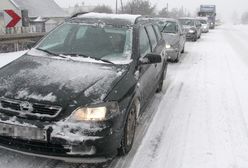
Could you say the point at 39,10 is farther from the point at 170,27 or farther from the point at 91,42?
the point at 91,42

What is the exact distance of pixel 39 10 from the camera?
43000 mm

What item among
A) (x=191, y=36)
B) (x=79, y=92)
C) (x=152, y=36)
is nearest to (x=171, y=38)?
(x=152, y=36)

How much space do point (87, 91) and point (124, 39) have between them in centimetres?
163

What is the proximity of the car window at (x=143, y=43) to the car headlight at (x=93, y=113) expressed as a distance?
64.3 inches

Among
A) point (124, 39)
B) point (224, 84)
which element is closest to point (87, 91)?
point (124, 39)

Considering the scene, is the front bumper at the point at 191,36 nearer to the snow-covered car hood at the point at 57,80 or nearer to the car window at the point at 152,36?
the car window at the point at 152,36

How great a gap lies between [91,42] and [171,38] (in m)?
8.15

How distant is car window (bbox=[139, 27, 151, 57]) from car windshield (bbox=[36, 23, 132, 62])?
236 mm

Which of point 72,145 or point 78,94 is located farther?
point 78,94

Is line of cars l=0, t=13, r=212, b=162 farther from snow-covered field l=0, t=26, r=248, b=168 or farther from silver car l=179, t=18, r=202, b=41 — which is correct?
silver car l=179, t=18, r=202, b=41

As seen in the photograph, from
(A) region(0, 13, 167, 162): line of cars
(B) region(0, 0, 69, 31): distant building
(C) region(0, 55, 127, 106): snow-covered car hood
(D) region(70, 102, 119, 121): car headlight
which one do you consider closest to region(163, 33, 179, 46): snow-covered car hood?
(A) region(0, 13, 167, 162): line of cars

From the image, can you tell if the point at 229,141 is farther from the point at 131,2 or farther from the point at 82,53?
the point at 131,2

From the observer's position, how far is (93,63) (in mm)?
4914

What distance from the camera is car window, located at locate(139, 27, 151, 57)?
5.55m
